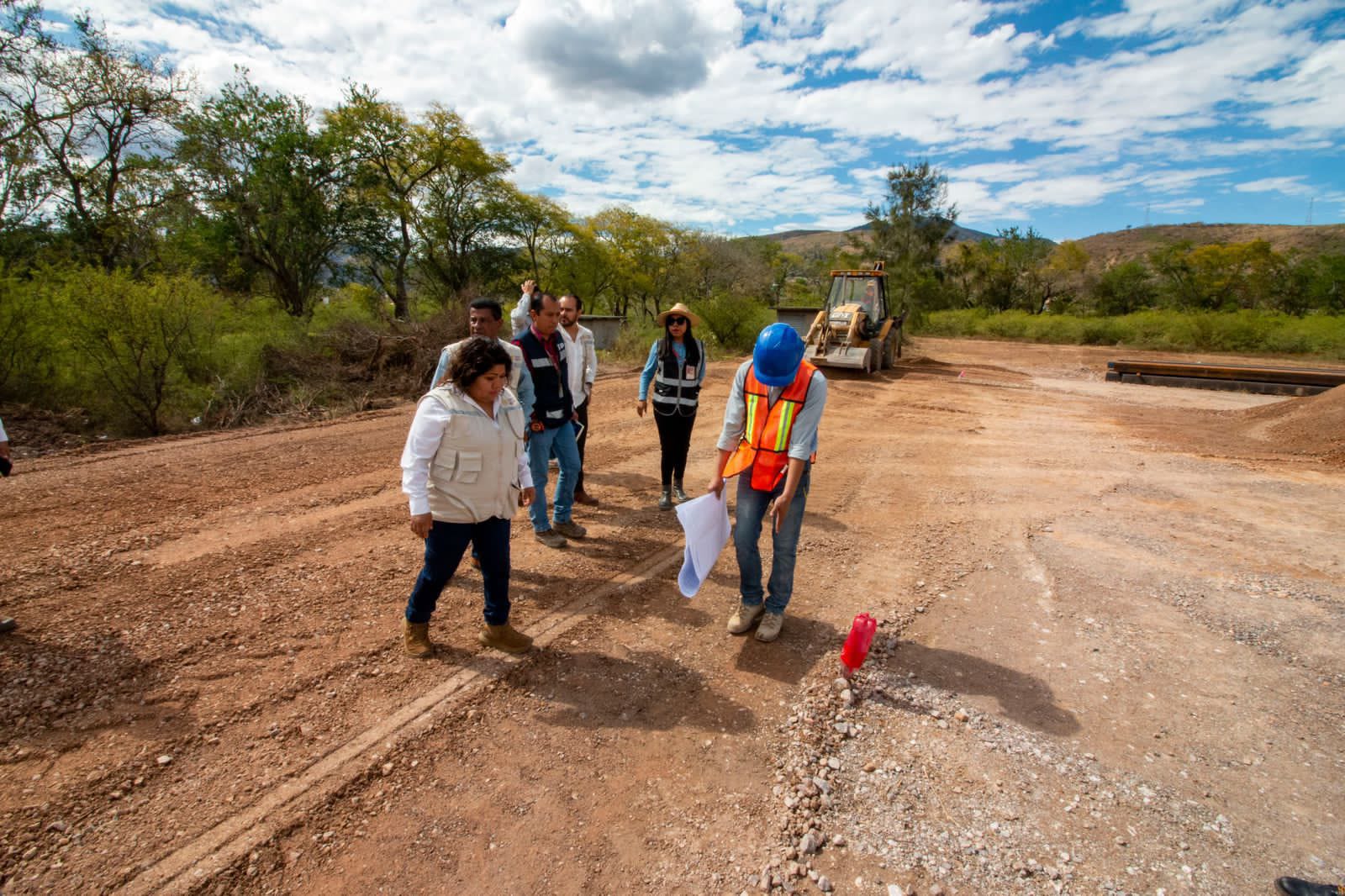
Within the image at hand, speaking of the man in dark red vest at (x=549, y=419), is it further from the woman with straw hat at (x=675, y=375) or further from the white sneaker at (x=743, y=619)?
the white sneaker at (x=743, y=619)

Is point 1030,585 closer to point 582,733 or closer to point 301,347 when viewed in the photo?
point 582,733

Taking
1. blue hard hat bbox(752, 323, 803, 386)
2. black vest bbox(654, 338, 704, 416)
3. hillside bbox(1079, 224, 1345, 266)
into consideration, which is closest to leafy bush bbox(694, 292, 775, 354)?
black vest bbox(654, 338, 704, 416)

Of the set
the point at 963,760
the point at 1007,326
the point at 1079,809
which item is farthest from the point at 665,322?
the point at 1007,326

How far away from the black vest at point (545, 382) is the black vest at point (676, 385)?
882mm

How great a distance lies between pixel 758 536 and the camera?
337cm

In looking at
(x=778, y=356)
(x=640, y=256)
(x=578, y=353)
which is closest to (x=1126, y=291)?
(x=640, y=256)

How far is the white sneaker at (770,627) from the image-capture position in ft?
11.3

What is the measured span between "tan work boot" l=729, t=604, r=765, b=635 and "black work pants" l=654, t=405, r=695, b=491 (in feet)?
6.43

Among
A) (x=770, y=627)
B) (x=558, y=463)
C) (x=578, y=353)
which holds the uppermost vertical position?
(x=578, y=353)

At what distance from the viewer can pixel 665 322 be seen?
500 cm

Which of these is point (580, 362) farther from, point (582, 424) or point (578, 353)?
point (582, 424)

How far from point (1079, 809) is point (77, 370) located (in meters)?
11.3

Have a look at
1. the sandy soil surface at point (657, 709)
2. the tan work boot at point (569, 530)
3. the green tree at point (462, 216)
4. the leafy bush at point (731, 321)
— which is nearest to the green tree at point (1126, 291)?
the leafy bush at point (731, 321)

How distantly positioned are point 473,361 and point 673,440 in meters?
2.73
